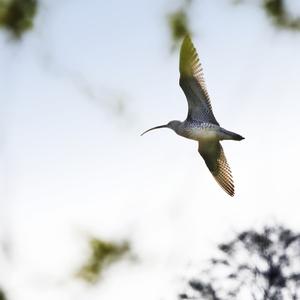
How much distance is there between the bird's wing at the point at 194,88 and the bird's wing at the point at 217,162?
3.36 ft

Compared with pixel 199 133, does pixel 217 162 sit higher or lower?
higher

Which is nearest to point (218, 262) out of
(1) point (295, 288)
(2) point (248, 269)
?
(2) point (248, 269)

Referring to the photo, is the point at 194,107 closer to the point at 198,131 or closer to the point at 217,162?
the point at 198,131

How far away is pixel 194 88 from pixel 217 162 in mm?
2155

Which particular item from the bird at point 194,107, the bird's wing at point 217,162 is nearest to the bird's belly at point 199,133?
the bird at point 194,107

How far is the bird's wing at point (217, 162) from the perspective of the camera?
13922mm

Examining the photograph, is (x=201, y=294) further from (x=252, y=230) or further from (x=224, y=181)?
(x=224, y=181)

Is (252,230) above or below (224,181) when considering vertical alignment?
above

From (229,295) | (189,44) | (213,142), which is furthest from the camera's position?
(229,295)

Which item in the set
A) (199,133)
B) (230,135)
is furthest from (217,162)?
(230,135)

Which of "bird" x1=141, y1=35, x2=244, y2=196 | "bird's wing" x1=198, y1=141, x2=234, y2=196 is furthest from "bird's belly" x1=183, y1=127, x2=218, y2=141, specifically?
"bird's wing" x1=198, y1=141, x2=234, y2=196

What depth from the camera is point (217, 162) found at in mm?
14312

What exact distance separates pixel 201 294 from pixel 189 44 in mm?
17453

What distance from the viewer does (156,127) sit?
1387cm
